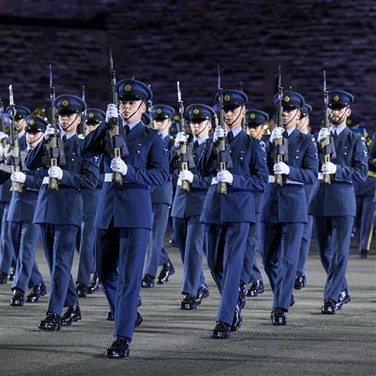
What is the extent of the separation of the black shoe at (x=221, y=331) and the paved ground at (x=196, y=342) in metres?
0.06

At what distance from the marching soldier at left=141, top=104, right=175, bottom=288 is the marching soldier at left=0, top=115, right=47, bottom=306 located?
140 cm

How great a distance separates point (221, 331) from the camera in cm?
980

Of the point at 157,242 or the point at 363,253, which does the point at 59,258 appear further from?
the point at 363,253

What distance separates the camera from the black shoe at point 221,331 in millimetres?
9797

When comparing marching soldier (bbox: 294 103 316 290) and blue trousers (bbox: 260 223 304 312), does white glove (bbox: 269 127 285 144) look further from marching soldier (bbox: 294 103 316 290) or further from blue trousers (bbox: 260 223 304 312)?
marching soldier (bbox: 294 103 316 290)

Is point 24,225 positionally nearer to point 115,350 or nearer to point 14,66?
point 115,350

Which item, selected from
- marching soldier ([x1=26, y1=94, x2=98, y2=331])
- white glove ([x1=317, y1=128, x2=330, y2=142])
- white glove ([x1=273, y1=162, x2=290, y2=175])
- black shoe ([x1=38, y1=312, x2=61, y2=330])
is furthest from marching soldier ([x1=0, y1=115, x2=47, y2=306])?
white glove ([x1=317, y1=128, x2=330, y2=142])

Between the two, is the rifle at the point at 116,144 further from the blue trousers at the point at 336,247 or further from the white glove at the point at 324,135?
the blue trousers at the point at 336,247

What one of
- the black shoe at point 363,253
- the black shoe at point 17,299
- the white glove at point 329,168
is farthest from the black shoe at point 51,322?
the black shoe at point 363,253

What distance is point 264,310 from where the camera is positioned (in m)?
11.6

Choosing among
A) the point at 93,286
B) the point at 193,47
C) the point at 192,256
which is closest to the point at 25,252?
the point at 93,286

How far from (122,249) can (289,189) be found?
226 cm

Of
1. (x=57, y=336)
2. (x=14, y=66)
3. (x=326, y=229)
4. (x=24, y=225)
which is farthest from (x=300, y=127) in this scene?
(x=14, y=66)

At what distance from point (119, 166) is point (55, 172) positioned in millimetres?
1500
